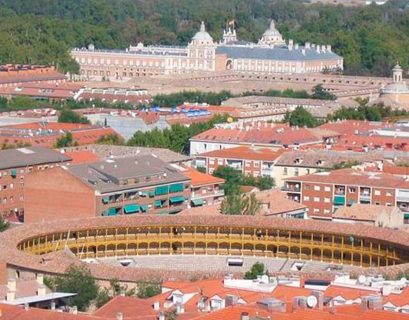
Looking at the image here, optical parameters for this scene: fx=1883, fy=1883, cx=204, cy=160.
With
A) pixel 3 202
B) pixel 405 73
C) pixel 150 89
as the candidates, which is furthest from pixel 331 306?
pixel 405 73

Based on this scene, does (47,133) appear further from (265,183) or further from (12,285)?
(12,285)

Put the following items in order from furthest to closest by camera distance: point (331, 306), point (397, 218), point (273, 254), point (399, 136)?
point (399, 136) < point (397, 218) < point (273, 254) < point (331, 306)

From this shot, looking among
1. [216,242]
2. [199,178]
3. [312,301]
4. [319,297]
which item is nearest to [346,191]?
[199,178]

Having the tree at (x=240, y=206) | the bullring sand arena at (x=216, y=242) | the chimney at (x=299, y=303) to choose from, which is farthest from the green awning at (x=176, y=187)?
the chimney at (x=299, y=303)

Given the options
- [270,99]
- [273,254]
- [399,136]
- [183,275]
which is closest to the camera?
[183,275]

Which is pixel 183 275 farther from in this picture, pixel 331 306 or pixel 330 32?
pixel 330 32

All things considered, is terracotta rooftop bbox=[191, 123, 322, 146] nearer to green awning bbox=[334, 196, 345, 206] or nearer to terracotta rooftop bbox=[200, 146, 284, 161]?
terracotta rooftop bbox=[200, 146, 284, 161]
